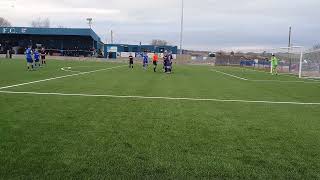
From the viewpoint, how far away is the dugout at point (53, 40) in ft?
291

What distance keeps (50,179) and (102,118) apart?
180 inches

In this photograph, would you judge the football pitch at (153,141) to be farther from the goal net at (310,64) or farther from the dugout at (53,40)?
the dugout at (53,40)

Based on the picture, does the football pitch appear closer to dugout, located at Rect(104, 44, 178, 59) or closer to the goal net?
the goal net

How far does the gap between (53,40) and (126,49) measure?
51.1 ft

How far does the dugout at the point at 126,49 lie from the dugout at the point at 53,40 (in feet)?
9.15

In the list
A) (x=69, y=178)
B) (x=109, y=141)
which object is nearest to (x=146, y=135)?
(x=109, y=141)

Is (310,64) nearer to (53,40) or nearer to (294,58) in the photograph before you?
(294,58)

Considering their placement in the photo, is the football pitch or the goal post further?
the goal post

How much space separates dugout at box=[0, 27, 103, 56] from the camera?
88812mm

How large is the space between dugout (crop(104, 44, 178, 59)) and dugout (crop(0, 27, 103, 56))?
279 centimetres

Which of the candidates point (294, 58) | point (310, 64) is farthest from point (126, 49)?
point (310, 64)

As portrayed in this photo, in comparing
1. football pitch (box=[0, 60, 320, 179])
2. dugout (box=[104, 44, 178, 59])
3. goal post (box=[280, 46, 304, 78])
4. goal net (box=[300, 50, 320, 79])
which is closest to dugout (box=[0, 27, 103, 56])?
dugout (box=[104, 44, 178, 59])

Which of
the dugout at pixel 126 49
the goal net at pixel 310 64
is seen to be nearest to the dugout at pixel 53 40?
the dugout at pixel 126 49

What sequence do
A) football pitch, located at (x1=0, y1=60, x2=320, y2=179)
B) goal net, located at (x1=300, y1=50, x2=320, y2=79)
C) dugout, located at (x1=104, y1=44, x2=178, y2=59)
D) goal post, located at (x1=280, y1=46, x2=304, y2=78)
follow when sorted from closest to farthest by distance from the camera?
football pitch, located at (x1=0, y1=60, x2=320, y2=179)
goal net, located at (x1=300, y1=50, x2=320, y2=79)
goal post, located at (x1=280, y1=46, x2=304, y2=78)
dugout, located at (x1=104, y1=44, x2=178, y2=59)
